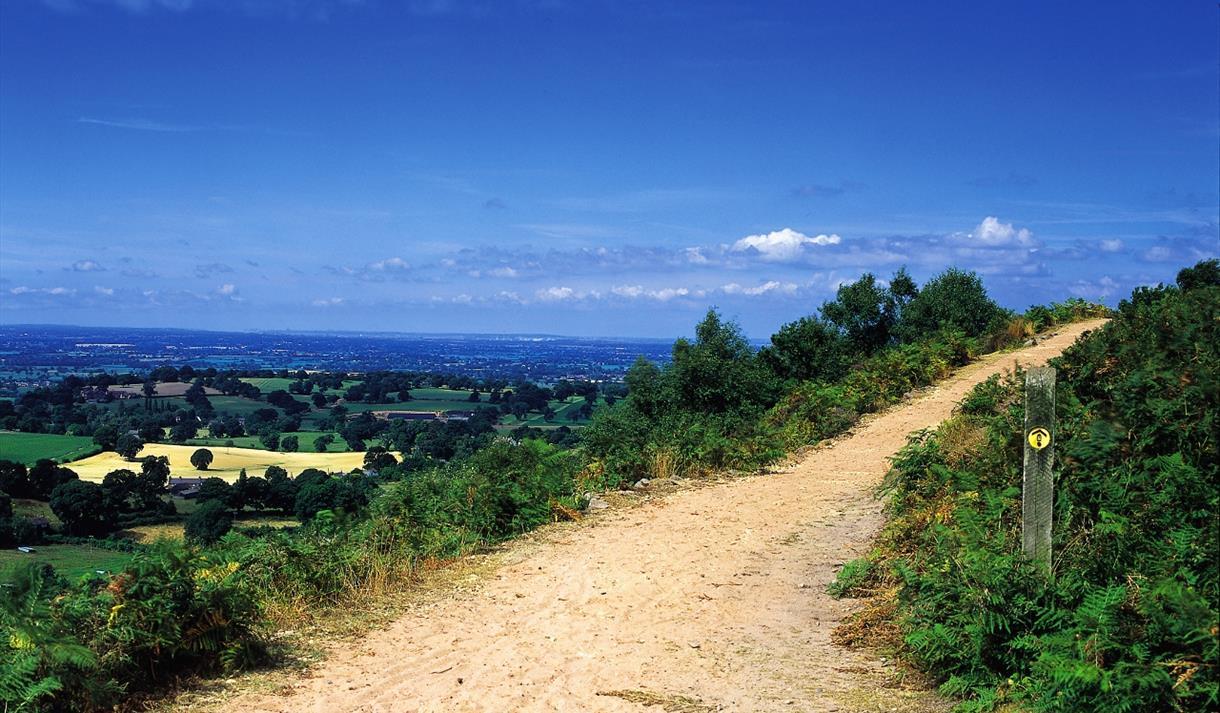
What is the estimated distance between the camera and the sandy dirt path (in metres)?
6.07

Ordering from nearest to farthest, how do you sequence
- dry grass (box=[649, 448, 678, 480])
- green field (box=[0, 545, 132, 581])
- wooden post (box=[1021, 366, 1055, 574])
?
wooden post (box=[1021, 366, 1055, 574]) < dry grass (box=[649, 448, 678, 480]) < green field (box=[0, 545, 132, 581])

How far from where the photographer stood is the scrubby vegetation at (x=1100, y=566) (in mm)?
4715

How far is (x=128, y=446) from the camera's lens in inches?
1732

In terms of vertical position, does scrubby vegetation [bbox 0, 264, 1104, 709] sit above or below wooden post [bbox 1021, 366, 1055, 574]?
below

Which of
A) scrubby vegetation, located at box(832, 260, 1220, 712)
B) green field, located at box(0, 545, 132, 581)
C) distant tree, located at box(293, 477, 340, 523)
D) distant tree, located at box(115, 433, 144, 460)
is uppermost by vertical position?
scrubby vegetation, located at box(832, 260, 1220, 712)

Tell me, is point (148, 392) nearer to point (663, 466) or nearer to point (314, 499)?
point (314, 499)

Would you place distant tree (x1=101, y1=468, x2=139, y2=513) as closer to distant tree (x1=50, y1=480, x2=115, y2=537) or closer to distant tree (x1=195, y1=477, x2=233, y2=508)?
distant tree (x1=50, y1=480, x2=115, y2=537)

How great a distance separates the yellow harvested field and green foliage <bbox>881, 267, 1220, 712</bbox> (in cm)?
2965

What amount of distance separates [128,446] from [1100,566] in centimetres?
4650

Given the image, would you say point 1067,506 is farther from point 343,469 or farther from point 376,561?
point 343,469

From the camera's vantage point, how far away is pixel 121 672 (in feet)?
19.3

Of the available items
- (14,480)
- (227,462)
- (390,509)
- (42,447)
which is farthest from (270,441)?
(390,509)

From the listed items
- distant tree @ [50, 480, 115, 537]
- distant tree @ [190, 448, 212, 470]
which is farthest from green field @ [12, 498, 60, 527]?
distant tree @ [190, 448, 212, 470]

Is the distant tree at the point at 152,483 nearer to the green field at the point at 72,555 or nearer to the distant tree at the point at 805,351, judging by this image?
the green field at the point at 72,555
